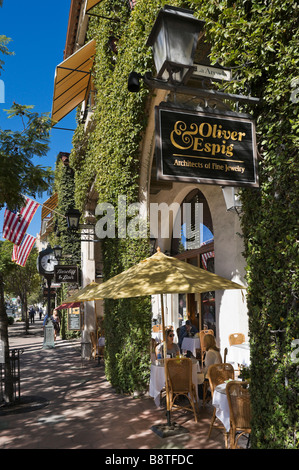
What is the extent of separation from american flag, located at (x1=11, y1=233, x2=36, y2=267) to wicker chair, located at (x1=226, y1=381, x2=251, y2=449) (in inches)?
585

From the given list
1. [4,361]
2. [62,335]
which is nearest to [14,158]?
[4,361]

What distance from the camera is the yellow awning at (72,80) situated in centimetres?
1238

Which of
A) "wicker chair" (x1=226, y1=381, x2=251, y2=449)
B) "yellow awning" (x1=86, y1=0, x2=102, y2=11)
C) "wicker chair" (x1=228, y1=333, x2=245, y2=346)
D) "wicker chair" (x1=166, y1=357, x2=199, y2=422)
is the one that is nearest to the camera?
"wicker chair" (x1=226, y1=381, x2=251, y2=449)

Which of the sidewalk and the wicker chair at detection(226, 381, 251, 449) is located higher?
the wicker chair at detection(226, 381, 251, 449)

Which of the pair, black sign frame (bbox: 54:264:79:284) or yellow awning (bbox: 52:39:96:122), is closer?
yellow awning (bbox: 52:39:96:122)

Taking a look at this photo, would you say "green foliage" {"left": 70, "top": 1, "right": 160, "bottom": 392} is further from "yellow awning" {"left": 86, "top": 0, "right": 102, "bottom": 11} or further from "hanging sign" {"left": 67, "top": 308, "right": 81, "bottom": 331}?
"hanging sign" {"left": 67, "top": 308, "right": 81, "bottom": 331}

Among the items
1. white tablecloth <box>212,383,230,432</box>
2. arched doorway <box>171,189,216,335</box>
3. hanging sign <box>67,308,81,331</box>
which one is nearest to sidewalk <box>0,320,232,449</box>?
white tablecloth <box>212,383,230,432</box>

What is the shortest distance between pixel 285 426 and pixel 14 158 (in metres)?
7.22

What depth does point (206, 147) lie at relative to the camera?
336cm

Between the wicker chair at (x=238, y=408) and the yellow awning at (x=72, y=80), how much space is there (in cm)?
1121

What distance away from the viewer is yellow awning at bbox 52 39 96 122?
12.4m

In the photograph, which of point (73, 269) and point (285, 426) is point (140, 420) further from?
point (73, 269)

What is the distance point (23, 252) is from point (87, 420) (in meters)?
12.9

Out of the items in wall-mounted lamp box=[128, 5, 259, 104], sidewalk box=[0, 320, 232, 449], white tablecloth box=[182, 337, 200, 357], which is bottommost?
sidewalk box=[0, 320, 232, 449]
